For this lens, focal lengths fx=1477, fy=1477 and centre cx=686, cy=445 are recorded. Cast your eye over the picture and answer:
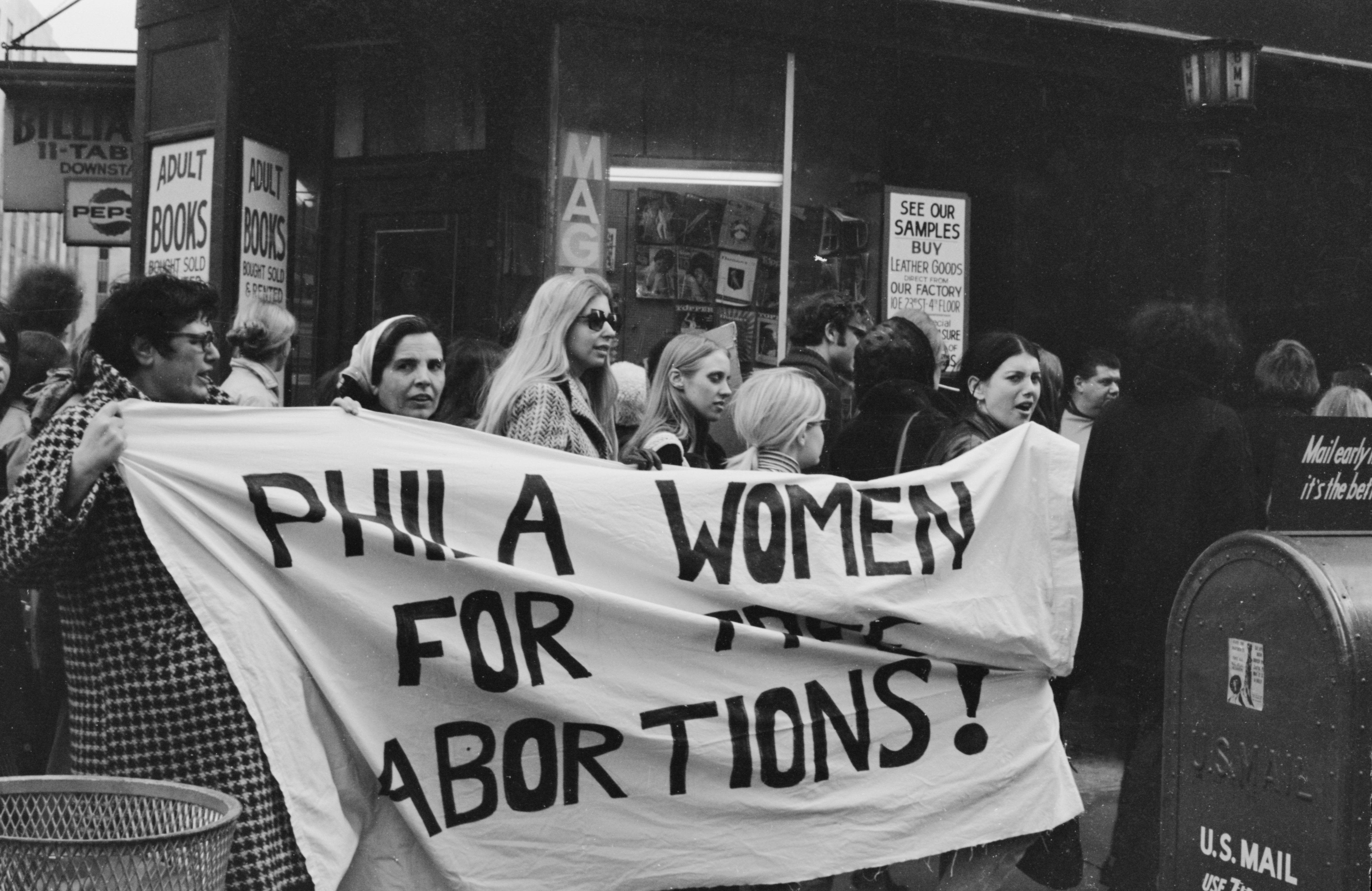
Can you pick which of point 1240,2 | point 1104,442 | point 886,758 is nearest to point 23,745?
point 886,758

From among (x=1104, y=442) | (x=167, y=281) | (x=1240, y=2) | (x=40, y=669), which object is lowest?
(x=40, y=669)

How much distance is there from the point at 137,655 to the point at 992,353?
2976mm

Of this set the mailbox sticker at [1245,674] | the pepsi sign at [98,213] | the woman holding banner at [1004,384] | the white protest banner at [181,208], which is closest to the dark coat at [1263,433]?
the woman holding banner at [1004,384]

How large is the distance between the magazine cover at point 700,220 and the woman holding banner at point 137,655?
5.23 meters

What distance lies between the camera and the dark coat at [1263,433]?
633cm

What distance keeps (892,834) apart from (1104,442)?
5.38 feet

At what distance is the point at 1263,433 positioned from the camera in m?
6.55

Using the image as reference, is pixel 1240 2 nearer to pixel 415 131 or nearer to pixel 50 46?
pixel 415 131

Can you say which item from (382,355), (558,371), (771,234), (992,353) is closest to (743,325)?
(771,234)

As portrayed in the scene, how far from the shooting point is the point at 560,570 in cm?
402

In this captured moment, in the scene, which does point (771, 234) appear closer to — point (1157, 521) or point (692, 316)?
point (692, 316)

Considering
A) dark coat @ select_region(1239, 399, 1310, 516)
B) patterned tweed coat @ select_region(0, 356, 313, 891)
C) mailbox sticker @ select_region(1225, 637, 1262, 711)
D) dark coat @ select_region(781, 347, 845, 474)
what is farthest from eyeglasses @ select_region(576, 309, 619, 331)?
dark coat @ select_region(1239, 399, 1310, 516)

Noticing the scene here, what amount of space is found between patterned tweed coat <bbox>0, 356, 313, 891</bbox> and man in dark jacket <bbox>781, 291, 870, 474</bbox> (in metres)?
3.20

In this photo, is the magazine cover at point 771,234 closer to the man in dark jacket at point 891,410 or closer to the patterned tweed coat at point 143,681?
the man in dark jacket at point 891,410
